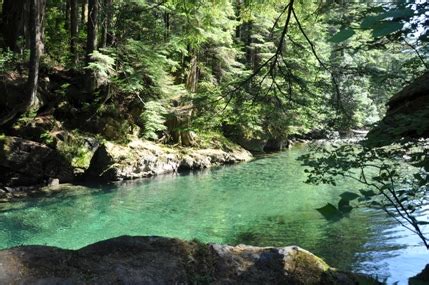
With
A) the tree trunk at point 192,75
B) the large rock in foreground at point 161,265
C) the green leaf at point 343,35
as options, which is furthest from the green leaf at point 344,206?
the tree trunk at point 192,75

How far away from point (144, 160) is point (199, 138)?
4.49m

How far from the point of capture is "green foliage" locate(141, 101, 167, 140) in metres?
16.5

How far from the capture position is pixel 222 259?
3455mm

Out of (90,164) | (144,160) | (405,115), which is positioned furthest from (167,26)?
(405,115)

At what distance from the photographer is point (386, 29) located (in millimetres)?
1059

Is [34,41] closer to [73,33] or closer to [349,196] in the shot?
[73,33]

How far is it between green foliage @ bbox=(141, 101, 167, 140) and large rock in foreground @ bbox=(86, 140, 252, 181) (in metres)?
0.57

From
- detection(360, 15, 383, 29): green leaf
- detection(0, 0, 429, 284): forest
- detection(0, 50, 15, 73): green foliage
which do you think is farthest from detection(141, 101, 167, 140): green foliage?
detection(360, 15, 383, 29): green leaf

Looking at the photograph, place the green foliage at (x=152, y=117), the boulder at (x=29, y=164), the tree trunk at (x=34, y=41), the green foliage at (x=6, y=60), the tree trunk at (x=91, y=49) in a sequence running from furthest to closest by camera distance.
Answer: the green foliage at (x=152, y=117) → the tree trunk at (x=91, y=49) → the green foliage at (x=6, y=60) → the boulder at (x=29, y=164) → the tree trunk at (x=34, y=41)

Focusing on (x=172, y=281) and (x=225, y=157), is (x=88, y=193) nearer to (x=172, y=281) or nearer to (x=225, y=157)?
(x=225, y=157)

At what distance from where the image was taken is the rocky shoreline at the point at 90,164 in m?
12.9

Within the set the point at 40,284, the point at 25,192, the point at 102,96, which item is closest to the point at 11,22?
the point at 102,96

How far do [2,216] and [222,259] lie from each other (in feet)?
27.6

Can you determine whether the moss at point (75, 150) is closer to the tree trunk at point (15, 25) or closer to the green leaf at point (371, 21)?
the tree trunk at point (15, 25)
